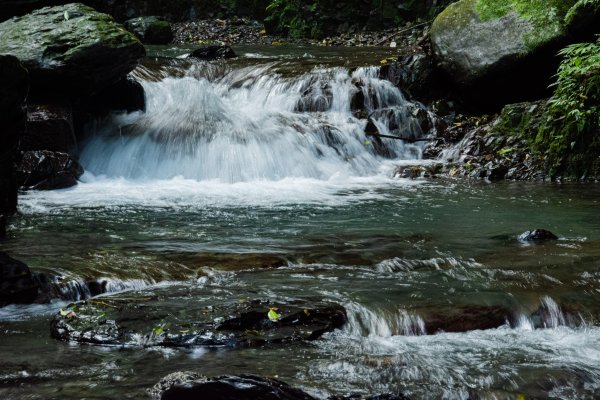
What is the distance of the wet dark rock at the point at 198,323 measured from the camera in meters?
4.19

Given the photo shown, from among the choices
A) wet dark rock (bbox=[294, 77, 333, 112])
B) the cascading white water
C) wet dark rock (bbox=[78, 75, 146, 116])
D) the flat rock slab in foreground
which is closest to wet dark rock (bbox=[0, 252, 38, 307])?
the flat rock slab in foreground

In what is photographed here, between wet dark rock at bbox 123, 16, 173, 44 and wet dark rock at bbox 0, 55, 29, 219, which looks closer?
wet dark rock at bbox 0, 55, 29, 219

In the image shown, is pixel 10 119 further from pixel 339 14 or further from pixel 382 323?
pixel 339 14

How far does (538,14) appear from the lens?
12.2 m

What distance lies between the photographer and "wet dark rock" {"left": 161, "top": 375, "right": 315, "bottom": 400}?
10.0ft

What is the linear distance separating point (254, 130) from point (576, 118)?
5394 mm

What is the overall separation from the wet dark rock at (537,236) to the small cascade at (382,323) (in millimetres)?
2564

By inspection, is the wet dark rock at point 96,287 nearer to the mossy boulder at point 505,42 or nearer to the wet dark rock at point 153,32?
the mossy boulder at point 505,42

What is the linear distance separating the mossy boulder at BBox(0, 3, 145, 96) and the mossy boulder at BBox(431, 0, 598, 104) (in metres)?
5.72

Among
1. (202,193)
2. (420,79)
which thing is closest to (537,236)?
(202,193)

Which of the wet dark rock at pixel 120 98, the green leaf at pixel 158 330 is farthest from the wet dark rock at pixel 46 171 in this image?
the green leaf at pixel 158 330

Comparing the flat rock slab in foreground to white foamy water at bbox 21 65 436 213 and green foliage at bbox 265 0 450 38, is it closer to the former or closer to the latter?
white foamy water at bbox 21 65 436 213

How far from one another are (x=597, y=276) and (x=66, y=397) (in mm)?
4089

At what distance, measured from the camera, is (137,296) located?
4.93m
